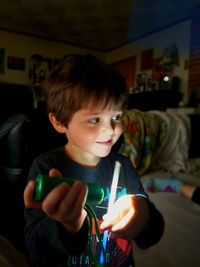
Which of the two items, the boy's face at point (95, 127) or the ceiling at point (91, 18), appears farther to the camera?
the ceiling at point (91, 18)

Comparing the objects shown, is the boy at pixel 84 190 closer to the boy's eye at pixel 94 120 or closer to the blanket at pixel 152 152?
the boy's eye at pixel 94 120

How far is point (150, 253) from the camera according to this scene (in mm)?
207

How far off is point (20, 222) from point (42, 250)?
139mm

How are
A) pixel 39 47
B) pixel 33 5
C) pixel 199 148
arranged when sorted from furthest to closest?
pixel 39 47
pixel 33 5
pixel 199 148

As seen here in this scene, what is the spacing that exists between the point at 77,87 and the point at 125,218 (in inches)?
4.0

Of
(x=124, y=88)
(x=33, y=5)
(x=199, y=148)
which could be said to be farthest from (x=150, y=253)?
(x=33, y=5)

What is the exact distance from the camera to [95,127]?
0.17 m

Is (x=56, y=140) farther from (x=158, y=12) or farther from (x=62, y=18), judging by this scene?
(x=62, y=18)

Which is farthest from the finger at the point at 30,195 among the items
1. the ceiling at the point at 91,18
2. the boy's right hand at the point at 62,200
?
the ceiling at the point at 91,18

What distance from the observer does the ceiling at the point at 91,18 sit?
6.82 ft

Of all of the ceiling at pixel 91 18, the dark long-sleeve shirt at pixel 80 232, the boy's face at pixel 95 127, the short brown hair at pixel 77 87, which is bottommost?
the dark long-sleeve shirt at pixel 80 232

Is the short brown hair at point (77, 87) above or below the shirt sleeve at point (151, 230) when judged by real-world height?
above

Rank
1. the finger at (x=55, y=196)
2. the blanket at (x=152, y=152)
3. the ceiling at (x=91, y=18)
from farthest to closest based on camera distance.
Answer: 1. the ceiling at (x=91, y=18)
2. the blanket at (x=152, y=152)
3. the finger at (x=55, y=196)

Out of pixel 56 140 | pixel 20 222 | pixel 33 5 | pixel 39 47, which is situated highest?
pixel 33 5
